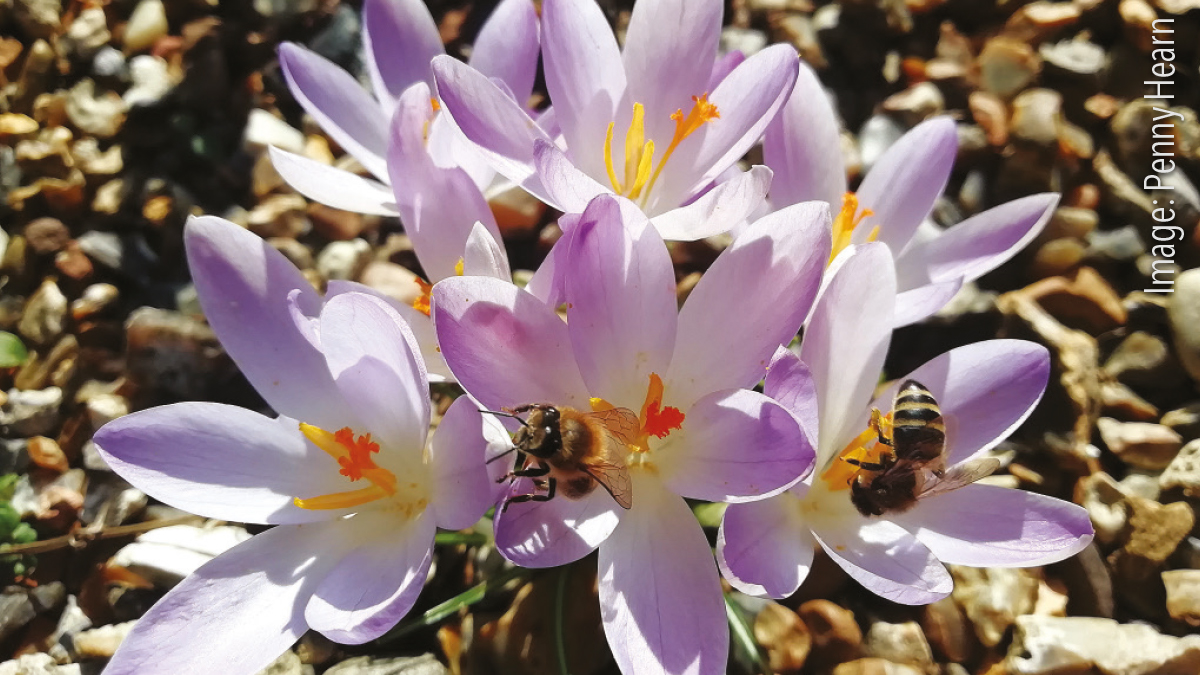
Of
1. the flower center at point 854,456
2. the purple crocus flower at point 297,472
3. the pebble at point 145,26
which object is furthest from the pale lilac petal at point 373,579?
the pebble at point 145,26

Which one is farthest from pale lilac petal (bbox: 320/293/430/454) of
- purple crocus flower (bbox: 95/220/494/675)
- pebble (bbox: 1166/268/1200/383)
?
pebble (bbox: 1166/268/1200/383)

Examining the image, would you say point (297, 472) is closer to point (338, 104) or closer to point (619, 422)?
point (619, 422)

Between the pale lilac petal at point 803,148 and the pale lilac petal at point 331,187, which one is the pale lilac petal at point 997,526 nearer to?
the pale lilac petal at point 803,148

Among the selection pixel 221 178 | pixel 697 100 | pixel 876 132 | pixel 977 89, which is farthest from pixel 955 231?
pixel 221 178

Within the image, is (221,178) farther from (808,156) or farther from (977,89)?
(977,89)

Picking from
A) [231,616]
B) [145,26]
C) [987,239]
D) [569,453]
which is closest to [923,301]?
[987,239]
